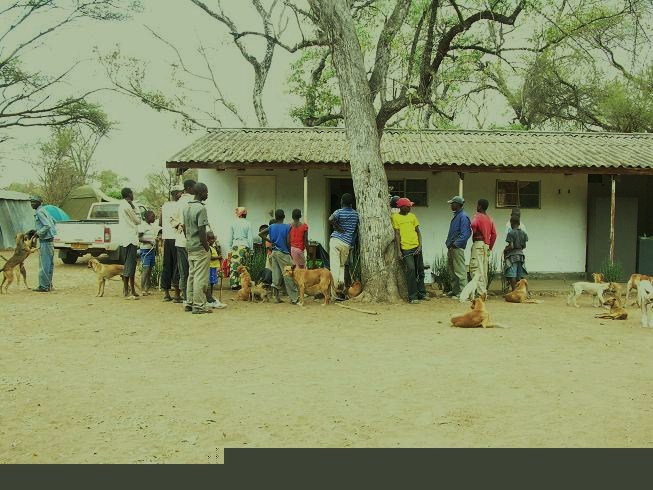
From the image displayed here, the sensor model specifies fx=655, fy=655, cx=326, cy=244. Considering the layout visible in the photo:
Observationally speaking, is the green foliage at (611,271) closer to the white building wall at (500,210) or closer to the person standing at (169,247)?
the white building wall at (500,210)

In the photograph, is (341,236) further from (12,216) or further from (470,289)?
(12,216)

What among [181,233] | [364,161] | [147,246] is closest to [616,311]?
[364,161]

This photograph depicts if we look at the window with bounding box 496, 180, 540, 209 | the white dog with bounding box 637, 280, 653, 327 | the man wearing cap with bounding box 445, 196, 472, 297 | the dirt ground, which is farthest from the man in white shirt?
the window with bounding box 496, 180, 540, 209

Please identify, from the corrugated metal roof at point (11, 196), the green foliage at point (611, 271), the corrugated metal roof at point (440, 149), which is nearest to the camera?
the green foliage at point (611, 271)

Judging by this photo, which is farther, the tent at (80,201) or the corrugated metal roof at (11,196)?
the tent at (80,201)

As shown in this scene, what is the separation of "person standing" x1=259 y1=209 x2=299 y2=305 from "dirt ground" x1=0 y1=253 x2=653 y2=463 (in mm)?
1428

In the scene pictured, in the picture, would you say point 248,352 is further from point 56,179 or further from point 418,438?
point 56,179

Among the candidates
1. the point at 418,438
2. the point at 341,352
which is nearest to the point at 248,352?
the point at 341,352

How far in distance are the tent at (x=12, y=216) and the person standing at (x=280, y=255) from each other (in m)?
17.0

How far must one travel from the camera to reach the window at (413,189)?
50.1 ft

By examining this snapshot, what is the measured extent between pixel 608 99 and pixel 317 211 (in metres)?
15.0

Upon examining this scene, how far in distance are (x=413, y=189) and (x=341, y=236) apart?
4.81 meters

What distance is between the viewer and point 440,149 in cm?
1507

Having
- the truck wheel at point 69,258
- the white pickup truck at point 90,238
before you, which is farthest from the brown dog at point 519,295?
the truck wheel at point 69,258
